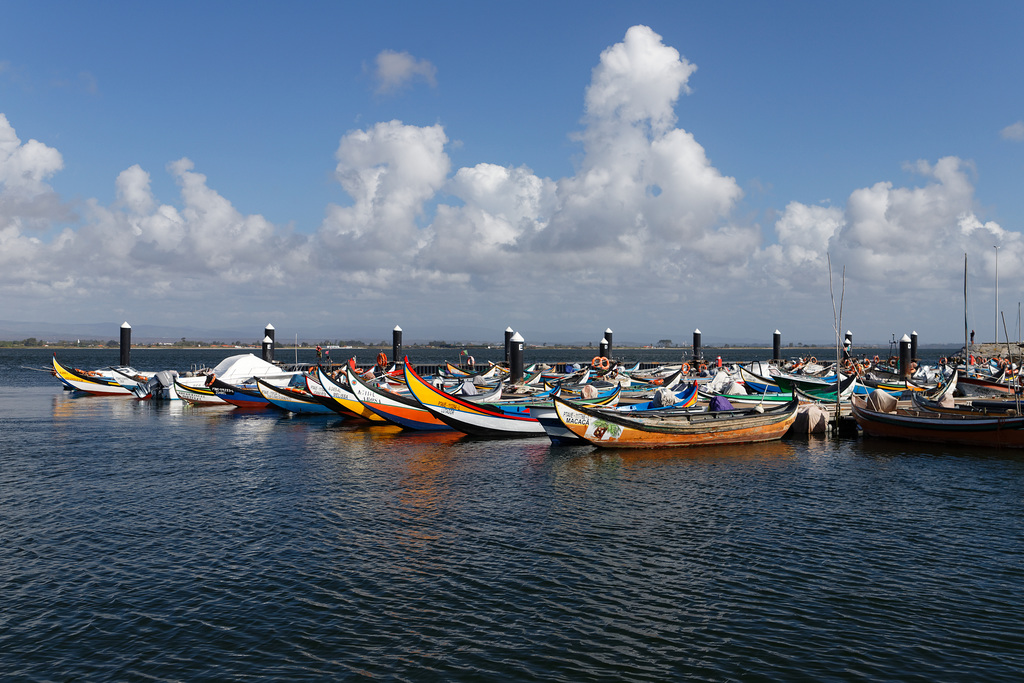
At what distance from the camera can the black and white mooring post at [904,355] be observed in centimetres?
5988

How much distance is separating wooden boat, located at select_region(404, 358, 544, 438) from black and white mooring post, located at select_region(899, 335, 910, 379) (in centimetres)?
4447

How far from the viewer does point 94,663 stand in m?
9.51

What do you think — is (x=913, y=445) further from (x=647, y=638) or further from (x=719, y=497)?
(x=647, y=638)

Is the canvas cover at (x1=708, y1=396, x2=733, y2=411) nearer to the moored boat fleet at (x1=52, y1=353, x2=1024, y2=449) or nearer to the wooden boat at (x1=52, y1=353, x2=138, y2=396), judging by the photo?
the moored boat fleet at (x1=52, y1=353, x2=1024, y2=449)

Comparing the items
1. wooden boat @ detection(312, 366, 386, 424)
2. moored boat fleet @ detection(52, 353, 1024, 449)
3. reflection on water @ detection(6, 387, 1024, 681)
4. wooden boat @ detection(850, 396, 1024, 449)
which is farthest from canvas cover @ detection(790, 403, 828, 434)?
wooden boat @ detection(312, 366, 386, 424)

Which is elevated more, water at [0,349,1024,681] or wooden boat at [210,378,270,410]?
wooden boat at [210,378,270,410]

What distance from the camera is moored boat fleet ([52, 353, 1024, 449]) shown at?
27.1 metres

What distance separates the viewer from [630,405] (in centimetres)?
3506

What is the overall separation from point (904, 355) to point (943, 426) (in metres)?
37.8

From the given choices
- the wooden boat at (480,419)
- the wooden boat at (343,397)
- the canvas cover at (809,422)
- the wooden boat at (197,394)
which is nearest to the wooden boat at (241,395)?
the wooden boat at (197,394)

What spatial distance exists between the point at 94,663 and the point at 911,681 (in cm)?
1154

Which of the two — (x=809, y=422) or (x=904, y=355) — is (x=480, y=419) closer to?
(x=809, y=422)

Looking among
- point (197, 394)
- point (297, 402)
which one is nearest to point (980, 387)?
point (297, 402)

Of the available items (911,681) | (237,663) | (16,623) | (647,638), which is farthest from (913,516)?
(16,623)
